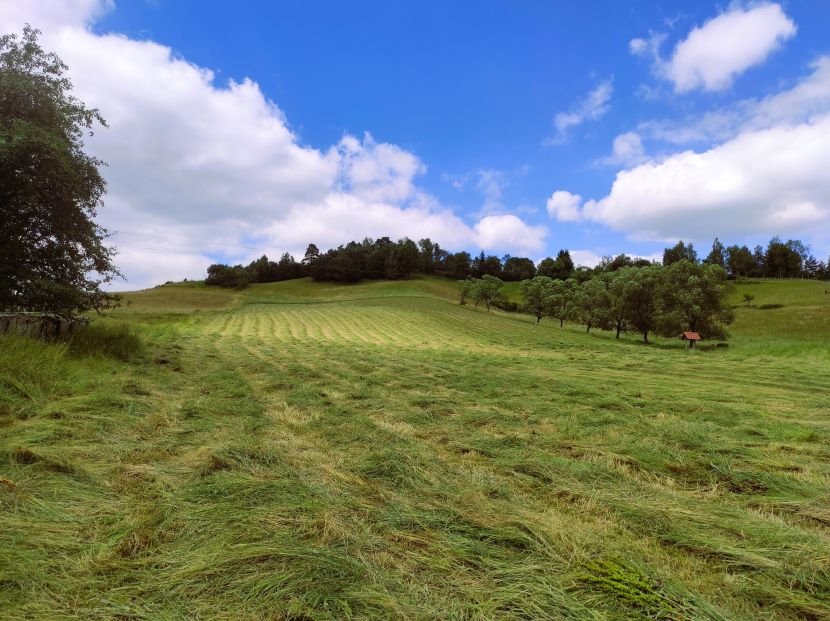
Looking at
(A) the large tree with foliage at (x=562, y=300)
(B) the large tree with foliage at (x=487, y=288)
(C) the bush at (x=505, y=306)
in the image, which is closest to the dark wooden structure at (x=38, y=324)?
(A) the large tree with foliage at (x=562, y=300)

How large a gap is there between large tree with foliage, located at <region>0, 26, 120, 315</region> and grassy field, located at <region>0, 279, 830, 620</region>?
3.95 m

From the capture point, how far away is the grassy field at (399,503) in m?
2.18

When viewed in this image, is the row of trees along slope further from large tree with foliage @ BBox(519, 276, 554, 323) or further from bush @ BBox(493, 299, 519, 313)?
bush @ BBox(493, 299, 519, 313)

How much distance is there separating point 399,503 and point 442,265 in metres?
97.3

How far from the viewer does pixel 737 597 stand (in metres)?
2.20

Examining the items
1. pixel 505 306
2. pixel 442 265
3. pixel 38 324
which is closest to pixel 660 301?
pixel 505 306

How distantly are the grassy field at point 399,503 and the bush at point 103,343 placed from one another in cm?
267

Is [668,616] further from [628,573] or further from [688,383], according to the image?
[688,383]

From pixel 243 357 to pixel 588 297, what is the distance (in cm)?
4168

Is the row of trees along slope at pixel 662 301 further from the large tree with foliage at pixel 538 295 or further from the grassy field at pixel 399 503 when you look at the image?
the grassy field at pixel 399 503

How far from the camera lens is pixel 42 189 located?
402 inches

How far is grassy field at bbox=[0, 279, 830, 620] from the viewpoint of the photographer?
2.18 m

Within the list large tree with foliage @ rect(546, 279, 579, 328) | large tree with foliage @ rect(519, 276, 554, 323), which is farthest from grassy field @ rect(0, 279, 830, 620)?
large tree with foliage @ rect(519, 276, 554, 323)

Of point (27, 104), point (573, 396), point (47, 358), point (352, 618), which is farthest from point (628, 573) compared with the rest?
point (27, 104)
